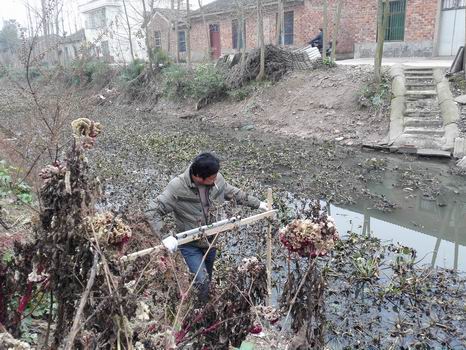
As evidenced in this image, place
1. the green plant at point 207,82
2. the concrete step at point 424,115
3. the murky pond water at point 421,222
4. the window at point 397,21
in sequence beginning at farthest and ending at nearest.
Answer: the window at point 397,21 → the green plant at point 207,82 → the concrete step at point 424,115 → the murky pond water at point 421,222

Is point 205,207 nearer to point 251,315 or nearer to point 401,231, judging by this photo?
point 251,315

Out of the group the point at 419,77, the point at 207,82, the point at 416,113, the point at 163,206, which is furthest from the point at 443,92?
the point at 163,206

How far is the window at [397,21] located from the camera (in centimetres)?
1970

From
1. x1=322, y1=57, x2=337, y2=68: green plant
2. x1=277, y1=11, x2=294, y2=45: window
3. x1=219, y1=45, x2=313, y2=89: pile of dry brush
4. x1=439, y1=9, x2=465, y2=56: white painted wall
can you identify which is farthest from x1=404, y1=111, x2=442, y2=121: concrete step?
x1=277, y1=11, x2=294, y2=45: window

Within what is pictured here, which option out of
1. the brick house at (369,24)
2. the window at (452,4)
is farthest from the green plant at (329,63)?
the window at (452,4)

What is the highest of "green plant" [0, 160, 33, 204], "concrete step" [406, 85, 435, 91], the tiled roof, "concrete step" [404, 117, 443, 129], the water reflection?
the tiled roof

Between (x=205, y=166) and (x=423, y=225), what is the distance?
489 cm

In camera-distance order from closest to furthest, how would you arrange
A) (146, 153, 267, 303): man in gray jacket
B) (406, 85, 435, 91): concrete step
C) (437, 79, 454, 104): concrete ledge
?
(146, 153, 267, 303): man in gray jacket < (437, 79, 454, 104): concrete ledge < (406, 85, 435, 91): concrete step

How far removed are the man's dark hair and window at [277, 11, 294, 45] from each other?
75.0ft

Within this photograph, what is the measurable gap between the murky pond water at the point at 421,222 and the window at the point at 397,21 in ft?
45.5

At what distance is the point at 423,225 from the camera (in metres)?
6.95

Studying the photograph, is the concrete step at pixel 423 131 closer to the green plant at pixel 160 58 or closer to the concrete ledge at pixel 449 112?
the concrete ledge at pixel 449 112

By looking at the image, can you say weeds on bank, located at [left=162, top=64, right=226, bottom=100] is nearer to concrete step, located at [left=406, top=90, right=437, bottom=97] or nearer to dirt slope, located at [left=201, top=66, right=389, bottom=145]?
dirt slope, located at [left=201, top=66, right=389, bottom=145]

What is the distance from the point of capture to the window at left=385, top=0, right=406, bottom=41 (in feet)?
64.6
